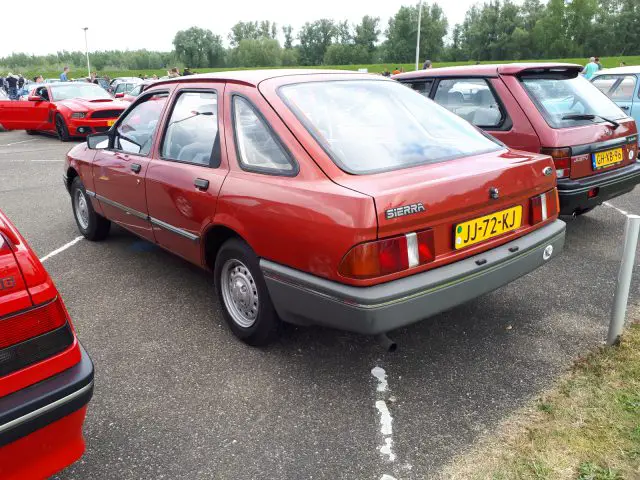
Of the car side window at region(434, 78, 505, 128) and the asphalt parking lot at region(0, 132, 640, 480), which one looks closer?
the asphalt parking lot at region(0, 132, 640, 480)

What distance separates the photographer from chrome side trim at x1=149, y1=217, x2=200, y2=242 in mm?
3414

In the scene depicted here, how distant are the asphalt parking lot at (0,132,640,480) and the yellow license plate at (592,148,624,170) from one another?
32.0 inches

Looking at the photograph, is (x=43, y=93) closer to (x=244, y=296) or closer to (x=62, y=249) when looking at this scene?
(x=62, y=249)

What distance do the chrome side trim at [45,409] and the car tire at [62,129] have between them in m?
13.3

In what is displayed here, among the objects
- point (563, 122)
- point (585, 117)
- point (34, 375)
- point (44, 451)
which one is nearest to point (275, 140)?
point (34, 375)

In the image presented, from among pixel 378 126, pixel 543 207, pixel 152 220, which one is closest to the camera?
pixel 378 126

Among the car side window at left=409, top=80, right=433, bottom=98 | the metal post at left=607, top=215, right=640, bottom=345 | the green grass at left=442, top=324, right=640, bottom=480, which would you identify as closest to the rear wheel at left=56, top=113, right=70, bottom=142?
the car side window at left=409, top=80, right=433, bottom=98

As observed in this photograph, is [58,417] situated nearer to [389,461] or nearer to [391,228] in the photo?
[389,461]

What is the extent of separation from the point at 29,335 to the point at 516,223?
247 cm

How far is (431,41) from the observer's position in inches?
3305

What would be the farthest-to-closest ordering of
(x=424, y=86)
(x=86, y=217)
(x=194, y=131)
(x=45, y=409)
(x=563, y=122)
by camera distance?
1. (x=424, y=86)
2. (x=86, y=217)
3. (x=563, y=122)
4. (x=194, y=131)
5. (x=45, y=409)

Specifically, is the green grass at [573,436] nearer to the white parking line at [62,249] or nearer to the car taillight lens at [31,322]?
the car taillight lens at [31,322]

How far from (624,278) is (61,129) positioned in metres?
14.1

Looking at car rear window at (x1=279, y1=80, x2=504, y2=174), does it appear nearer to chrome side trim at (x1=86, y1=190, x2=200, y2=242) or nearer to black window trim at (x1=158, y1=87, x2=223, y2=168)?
black window trim at (x1=158, y1=87, x2=223, y2=168)
